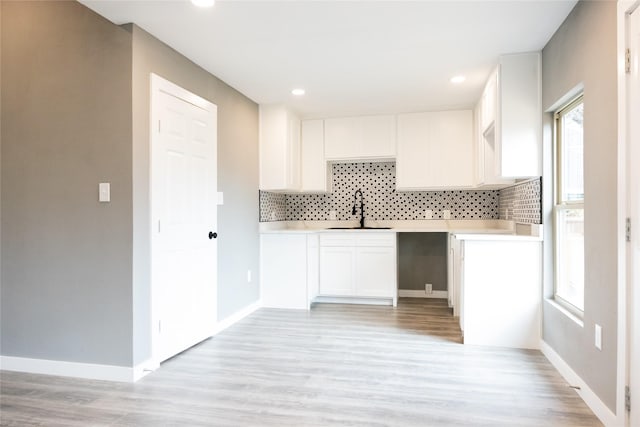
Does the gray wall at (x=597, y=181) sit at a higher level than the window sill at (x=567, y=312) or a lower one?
higher

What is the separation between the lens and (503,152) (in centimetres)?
311

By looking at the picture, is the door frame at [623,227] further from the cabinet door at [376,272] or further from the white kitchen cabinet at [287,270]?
the white kitchen cabinet at [287,270]

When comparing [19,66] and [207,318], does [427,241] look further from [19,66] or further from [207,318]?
[19,66]

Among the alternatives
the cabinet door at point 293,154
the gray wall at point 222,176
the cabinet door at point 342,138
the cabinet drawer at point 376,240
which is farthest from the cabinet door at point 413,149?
the gray wall at point 222,176

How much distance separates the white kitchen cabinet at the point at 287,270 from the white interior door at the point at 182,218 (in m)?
1.07

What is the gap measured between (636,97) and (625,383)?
1.29 m

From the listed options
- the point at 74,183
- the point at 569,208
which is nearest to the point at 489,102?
the point at 569,208

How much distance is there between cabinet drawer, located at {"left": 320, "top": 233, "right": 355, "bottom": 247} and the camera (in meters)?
4.69

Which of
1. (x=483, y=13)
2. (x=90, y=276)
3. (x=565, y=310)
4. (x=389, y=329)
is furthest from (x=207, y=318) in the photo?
(x=483, y=13)

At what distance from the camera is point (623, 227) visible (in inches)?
70.7

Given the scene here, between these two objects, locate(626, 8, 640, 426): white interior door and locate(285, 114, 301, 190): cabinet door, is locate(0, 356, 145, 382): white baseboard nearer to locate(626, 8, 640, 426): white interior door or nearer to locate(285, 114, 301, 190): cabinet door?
locate(285, 114, 301, 190): cabinet door

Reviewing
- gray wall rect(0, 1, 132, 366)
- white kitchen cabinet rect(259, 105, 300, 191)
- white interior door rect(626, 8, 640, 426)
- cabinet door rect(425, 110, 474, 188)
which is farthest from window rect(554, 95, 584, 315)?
gray wall rect(0, 1, 132, 366)

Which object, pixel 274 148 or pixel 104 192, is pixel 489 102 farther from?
pixel 104 192

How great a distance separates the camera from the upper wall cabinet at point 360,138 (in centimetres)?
488
